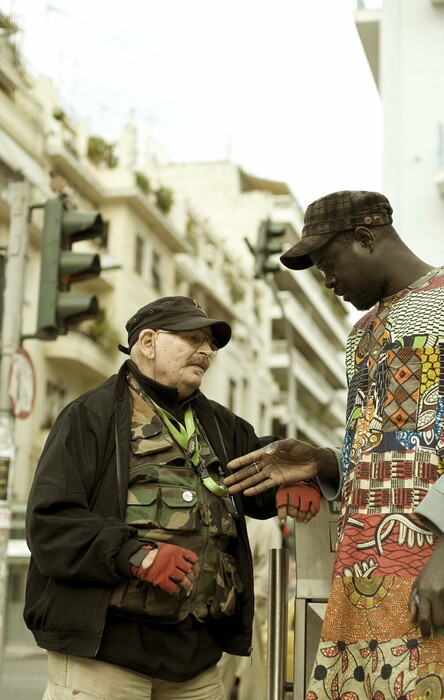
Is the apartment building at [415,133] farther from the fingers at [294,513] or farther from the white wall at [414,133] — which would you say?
the fingers at [294,513]

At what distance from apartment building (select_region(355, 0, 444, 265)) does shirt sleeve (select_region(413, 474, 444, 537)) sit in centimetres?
1143

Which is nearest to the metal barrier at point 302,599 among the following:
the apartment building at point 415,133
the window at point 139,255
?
the apartment building at point 415,133

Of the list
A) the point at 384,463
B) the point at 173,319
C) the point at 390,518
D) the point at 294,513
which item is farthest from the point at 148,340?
the point at 390,518

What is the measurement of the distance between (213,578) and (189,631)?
198 millimetres

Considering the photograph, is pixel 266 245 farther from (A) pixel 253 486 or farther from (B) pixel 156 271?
(B) pixel 156 271

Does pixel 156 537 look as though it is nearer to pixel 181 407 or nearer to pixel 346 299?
pixel 181 407

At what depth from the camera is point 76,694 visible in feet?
12.1

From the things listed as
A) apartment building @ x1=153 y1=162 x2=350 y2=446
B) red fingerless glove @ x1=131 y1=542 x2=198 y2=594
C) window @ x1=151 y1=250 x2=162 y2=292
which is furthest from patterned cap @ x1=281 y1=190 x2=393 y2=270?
apartment building @ x1=153 y1=162 x2=350 y2=446

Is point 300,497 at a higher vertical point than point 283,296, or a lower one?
lower

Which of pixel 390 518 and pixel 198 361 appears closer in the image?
pixel 390 518

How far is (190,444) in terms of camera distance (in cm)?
403

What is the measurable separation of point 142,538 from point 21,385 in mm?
6882

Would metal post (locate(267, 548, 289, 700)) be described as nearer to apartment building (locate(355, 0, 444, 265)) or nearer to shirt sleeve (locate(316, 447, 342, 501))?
shirt sleeve (locate(316, 447, 342, 501))

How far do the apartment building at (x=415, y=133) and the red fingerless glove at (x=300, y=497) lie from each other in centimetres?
1076
